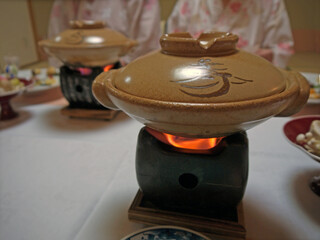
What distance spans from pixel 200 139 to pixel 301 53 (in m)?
4.28

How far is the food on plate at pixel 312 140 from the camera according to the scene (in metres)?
0.98

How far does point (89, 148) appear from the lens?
1459mm

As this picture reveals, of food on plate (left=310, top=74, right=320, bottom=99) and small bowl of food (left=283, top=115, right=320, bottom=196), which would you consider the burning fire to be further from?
food on plate (left=310, top=74, right=320, bottom=99)

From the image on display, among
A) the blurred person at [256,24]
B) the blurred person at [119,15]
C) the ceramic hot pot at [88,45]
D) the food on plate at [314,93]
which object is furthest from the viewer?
the blurred person at [119,15]

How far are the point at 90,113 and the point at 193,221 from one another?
1.19 metres

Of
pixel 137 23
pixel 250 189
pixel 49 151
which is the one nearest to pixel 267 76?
pixel 250 189

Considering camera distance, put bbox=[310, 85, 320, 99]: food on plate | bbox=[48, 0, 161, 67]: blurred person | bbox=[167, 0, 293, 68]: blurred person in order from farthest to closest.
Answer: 1. bbox=[48, 0, 161, 67]: blurred person
2. bbox=[167, 0, 293, 68]: blurred person
3. bbox=[310, 85, 320, 99]: food on plate

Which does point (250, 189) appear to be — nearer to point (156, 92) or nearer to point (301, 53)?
Answer: point (156, 92)

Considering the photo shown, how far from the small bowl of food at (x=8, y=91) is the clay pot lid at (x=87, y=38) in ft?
1.23

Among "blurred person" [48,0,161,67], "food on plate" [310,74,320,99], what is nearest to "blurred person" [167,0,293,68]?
"blurred person" [48,0,161,67]

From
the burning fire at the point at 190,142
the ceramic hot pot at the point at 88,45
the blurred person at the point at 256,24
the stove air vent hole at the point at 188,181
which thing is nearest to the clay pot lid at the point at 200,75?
the burning fire at the point at 190,142

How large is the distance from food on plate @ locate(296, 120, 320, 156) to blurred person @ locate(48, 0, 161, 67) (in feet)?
8.04

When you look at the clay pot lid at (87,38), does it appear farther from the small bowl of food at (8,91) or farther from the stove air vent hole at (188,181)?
the stove air vent hole at (188,181)

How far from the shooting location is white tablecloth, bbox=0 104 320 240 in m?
0.91
